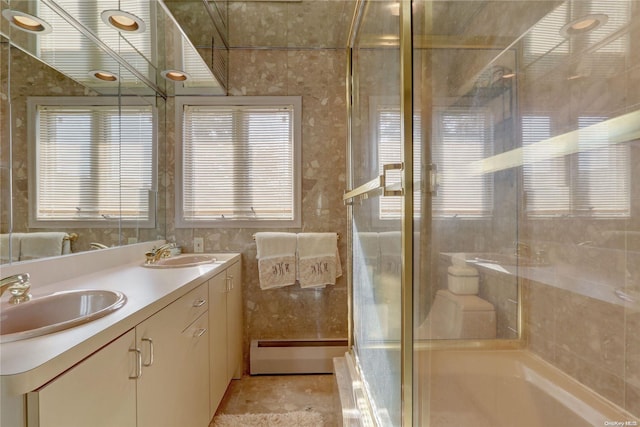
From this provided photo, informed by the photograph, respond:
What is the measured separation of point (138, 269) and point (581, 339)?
1.73 meters

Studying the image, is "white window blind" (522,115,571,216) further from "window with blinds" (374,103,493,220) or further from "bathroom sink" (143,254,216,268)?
"bathroom sink" (143,254,216,268)

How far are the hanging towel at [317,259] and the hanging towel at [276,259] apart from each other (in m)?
0.06

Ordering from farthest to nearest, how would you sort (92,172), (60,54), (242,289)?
1. (242,289)
2. (92,172)
3. (60,54)

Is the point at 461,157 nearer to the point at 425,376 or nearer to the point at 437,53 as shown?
the point at 437,53

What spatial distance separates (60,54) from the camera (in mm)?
1304

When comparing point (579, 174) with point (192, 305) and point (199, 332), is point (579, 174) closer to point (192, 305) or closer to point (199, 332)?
point (192, 305)

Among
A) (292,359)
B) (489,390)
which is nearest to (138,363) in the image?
(489,390)

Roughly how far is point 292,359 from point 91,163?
5.73 feet

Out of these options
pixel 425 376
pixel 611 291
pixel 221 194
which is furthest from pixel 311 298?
pixel 611 291

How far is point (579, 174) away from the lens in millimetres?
513

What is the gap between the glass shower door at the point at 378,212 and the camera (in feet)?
3.00

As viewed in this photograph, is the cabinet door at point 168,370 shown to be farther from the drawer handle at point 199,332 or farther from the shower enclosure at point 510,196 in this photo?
the shower enclosure at point 510,196

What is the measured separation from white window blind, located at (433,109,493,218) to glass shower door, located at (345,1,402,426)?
14 cm

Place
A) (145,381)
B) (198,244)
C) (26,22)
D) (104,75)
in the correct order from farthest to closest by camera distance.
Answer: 1. (198,244)
2. (104,75)
3. (26,22)
4. (145,381)
